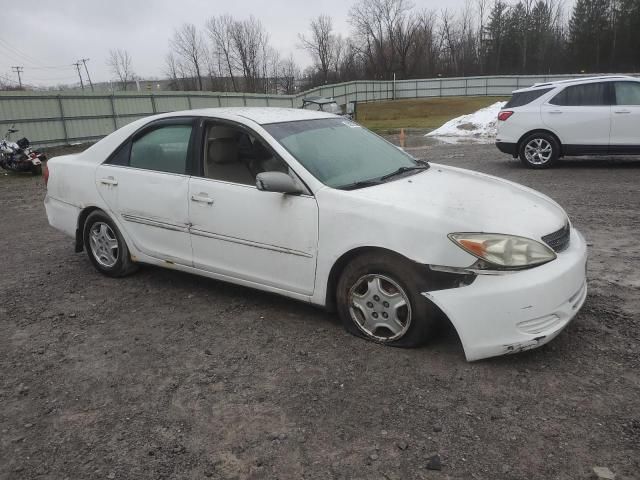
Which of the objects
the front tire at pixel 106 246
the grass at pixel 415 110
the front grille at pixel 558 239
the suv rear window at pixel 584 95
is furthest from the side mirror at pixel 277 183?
the grass at pixel 415 110

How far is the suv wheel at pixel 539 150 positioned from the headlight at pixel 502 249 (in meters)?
7.77

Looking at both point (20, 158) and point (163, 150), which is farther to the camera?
point (20, 158)

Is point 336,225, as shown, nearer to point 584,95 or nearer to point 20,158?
point 584,95

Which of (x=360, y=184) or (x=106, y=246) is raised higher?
(x=360, y=184)

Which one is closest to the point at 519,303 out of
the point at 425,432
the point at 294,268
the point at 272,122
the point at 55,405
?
the point at 425,432

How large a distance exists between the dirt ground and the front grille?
0.61 metres

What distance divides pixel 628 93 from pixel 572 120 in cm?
98

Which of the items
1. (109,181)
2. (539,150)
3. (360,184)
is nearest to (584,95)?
(539,150)

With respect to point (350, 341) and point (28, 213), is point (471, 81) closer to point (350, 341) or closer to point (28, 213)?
point (28, 213)

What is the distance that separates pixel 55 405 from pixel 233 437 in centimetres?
112

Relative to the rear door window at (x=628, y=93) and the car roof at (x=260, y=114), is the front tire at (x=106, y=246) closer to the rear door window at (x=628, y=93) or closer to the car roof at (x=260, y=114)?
the car roof at (x=260, y=114)

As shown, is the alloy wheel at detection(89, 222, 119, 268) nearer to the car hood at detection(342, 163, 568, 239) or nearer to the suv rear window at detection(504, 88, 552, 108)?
the car hood at detection(342, 163, 568, 239)

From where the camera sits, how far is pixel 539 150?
1005 centimetres

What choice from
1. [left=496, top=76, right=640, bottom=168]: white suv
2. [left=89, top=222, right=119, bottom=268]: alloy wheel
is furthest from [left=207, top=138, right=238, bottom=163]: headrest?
[left=496, top=76, right=640, bottom=168]: white suv
